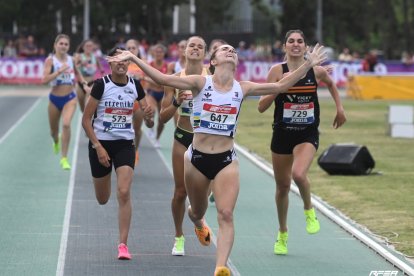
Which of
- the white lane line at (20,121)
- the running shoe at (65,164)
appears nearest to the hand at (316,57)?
the running shoe at (65,164)

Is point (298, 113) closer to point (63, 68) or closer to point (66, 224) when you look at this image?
point (66, 224)

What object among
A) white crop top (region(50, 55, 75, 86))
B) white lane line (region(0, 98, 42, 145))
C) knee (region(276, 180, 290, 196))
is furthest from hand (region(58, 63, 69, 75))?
knee (region(276, 180, 290, 196))

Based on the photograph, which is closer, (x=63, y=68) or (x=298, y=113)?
(x=298, y=113)

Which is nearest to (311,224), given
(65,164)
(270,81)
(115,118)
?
(270,81)

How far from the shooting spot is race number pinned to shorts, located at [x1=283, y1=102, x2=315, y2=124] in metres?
11.6

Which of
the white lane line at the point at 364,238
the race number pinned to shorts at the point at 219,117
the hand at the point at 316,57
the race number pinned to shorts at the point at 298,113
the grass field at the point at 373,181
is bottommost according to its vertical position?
the grass field at the point at 373,181

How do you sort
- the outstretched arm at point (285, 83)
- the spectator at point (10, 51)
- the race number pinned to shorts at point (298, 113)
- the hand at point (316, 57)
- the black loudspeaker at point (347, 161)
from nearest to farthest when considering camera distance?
the outstretched arm at point (285, 83)
the hand at point (316, 57)
the race number pinned to shorts at point (298, 113)
the black loudspeaker at point (347, 161)
the spectator at point (10, 51)

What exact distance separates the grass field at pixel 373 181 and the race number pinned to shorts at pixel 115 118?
122 inches

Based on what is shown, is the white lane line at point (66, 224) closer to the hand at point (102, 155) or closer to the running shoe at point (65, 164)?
the running shoe at point (65, 164)

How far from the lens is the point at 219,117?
9953mm

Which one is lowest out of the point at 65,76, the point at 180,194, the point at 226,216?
the point at 180,194

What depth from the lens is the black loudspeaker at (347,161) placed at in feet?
62.3

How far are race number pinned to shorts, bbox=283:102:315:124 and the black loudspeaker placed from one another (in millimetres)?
7339

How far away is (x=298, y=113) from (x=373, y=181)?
692cm
